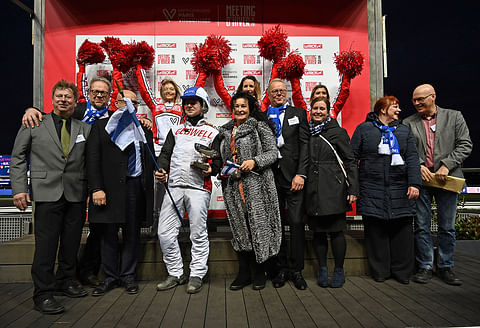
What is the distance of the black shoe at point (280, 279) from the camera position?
9.41 feet

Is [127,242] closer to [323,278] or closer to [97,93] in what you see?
[97,93]

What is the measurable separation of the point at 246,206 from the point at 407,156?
62.3 inches

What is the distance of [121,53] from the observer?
13.0 ft

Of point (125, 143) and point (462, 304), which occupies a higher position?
point (125, 143)

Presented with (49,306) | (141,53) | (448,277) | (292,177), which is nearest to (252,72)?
(141,53)

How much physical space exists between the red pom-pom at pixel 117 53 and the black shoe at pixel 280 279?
2.99 meters

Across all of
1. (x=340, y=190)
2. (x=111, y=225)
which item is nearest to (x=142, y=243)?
(x=111, y=225)

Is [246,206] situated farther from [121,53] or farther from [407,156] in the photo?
[121,53]

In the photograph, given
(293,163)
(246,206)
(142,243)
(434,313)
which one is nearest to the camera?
(434,313)

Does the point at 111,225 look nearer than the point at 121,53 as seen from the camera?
Yes

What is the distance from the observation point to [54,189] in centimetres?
256

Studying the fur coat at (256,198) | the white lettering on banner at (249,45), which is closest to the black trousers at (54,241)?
the fur coat at (256,198)

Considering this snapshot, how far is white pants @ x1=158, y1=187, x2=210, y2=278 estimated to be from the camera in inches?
113

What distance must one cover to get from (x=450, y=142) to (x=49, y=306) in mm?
3681
